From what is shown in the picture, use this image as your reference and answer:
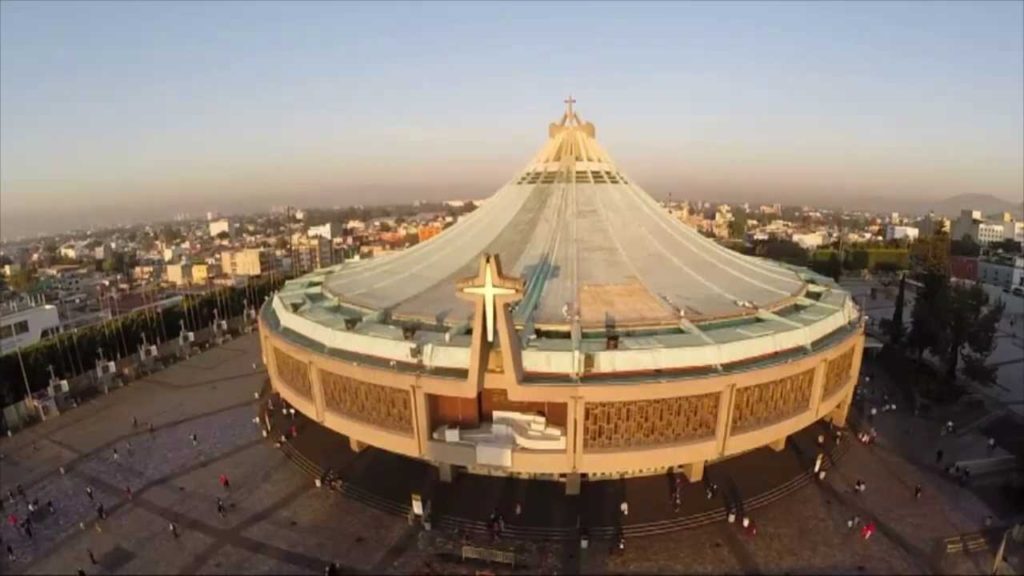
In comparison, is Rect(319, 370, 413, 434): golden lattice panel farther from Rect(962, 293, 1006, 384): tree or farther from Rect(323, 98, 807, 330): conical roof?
Rect(962, 293, 1006, 384): tree

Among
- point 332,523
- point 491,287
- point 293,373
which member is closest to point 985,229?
point 491,287

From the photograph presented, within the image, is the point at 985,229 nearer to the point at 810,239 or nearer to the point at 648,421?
the point at 810,239

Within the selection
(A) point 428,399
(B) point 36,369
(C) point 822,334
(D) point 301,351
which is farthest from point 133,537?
(C) point 822,334

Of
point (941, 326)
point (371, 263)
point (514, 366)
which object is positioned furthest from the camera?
point (371, 263)

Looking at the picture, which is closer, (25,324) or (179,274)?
(25,324)

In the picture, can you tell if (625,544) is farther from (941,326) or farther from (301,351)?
(941,326)
